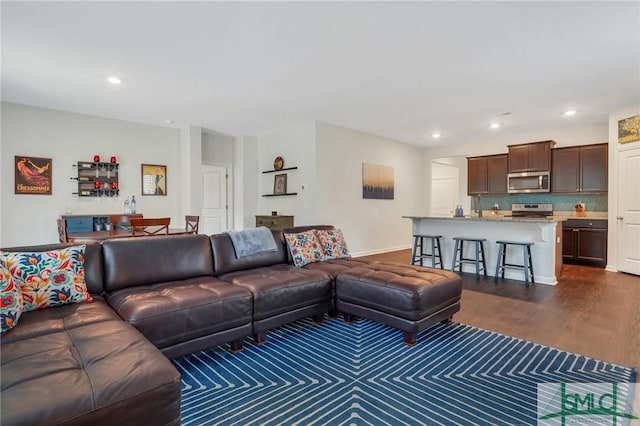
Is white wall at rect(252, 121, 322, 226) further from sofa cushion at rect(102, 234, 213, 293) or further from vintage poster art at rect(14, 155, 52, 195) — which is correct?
vintage poster art at rect(14, 155, 52, 195)

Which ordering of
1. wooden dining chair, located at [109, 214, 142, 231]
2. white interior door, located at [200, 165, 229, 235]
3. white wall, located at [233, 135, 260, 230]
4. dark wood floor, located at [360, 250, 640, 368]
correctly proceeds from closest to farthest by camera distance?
dark wood floor, located at [360, 250, 640, 368], wooden dining chair, located at [109, 214, 142, 231], white wall, located at [233, 135, 260, 230], white interior door, located at [200, 165, 229, 235]

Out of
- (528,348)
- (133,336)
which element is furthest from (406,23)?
(133,336)

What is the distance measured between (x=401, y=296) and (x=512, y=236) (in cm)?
311

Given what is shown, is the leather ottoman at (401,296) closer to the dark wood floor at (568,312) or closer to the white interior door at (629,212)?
the dark wood floor at (568,312)

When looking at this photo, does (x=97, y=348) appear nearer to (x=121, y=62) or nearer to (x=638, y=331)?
(x=121, y=62)

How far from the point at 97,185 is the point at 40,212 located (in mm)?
845

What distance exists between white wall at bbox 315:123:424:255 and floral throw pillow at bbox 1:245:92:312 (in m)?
4.08

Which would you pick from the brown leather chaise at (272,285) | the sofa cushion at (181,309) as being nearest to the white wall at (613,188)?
the brown leather chaise at (272,285)

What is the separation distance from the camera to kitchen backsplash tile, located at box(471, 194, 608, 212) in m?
6.06

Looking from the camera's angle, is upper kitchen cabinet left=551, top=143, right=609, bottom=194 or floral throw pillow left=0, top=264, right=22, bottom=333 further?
upper kitchen cabinet left=551, top=143, right=609, bottom=194

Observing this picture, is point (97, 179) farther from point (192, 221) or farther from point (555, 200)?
point (555, 200)

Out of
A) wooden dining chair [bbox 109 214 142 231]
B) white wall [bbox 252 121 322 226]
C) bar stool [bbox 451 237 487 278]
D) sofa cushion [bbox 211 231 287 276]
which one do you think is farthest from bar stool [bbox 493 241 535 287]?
wooden dining chair [bbox 109 214 142 231]

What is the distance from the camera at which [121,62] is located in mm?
3400

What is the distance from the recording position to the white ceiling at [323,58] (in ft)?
8.42
